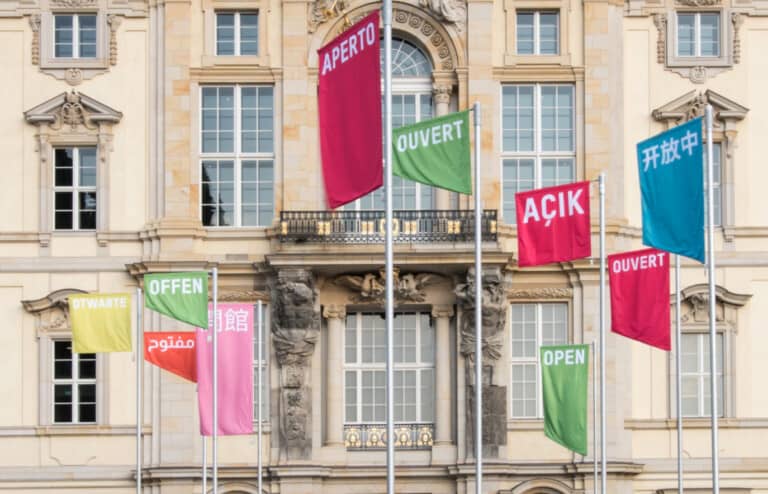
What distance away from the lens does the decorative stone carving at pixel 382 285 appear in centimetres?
5231

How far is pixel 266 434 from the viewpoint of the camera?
52.6 metres

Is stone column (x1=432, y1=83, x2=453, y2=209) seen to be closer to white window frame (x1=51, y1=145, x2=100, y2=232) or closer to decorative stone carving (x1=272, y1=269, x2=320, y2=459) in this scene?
decorative stone carving (x1=272, y1=269, x2=320, y2=459)

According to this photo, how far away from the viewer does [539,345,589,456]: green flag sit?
1838 inches

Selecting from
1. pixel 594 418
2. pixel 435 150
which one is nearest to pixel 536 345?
pixel 594 418

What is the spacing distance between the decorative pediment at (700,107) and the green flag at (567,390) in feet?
27.0

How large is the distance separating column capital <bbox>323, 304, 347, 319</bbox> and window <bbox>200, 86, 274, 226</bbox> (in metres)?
2.41

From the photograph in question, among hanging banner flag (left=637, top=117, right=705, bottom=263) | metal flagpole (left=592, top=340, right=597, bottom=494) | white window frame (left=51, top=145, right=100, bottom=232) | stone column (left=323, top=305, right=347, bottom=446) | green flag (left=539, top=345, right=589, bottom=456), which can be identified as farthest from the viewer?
white window frame (left=51, top=145, right=100, bottom=232)

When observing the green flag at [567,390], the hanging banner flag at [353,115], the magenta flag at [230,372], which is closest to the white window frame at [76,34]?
the magenta flag at [230,372]

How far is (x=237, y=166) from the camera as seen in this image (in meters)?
53.1

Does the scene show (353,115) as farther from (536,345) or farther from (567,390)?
(536,345)

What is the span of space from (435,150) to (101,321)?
41.6 feet

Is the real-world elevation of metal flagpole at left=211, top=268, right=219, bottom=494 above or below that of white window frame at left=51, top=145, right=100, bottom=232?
below

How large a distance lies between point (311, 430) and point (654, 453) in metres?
7.59

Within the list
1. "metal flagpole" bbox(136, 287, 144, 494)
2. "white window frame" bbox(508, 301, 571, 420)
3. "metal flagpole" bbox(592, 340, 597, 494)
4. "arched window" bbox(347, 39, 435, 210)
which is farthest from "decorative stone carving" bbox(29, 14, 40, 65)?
"metal flagpole" bbox(592, 340, 597, 494)
